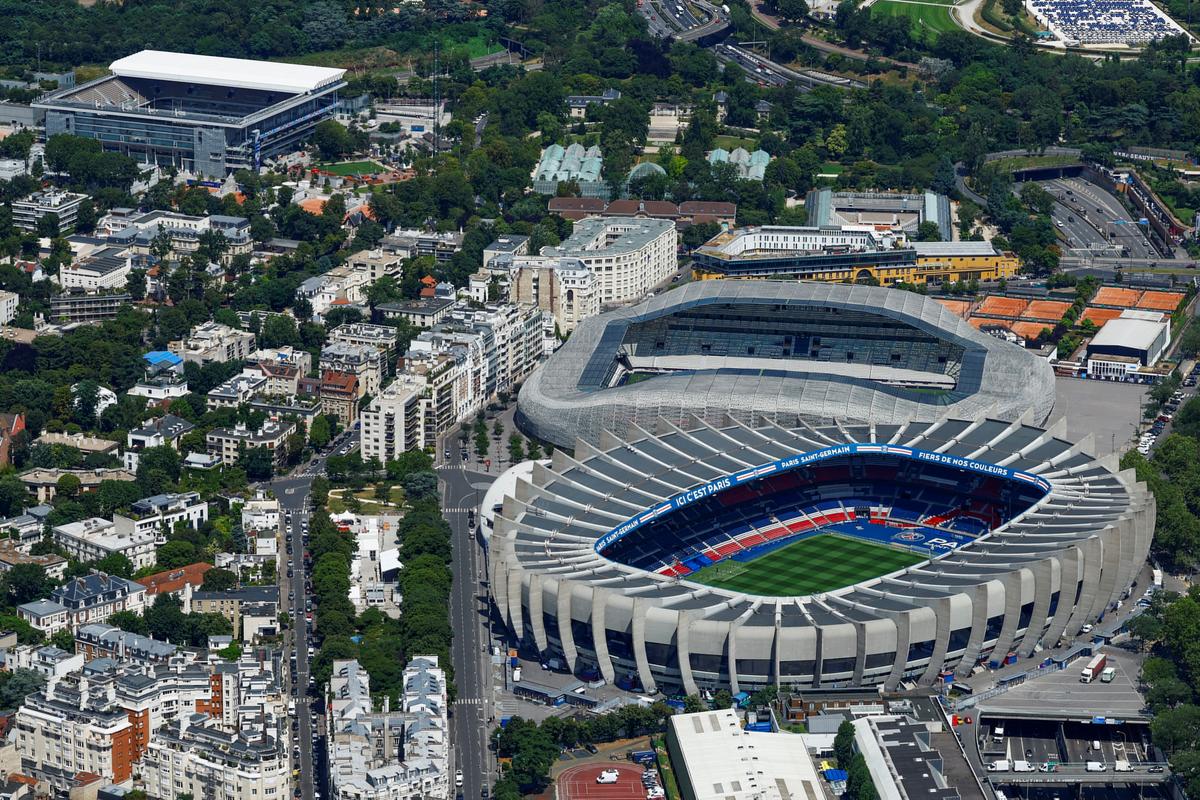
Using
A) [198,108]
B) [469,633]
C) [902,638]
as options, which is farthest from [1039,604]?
[198,108]

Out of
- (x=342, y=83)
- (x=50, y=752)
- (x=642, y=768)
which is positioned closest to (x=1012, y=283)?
(x=342, y=83)

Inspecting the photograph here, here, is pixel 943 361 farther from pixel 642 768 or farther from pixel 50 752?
pixel 50 752

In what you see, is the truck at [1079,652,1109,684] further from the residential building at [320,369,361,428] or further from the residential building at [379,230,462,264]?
the residential building at [379,230,462,264]

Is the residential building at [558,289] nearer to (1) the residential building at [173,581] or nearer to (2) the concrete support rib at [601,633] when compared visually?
(1) the residential building at [173,581]

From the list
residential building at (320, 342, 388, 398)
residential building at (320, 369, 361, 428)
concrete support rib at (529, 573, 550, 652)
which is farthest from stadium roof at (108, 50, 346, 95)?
concrete support rib at (529, 573, 550, 652)

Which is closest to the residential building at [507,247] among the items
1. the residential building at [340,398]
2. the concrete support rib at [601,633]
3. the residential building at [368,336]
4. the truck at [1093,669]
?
the residential building at [368,336]

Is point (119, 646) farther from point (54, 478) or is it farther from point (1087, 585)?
point (1087, 585)
